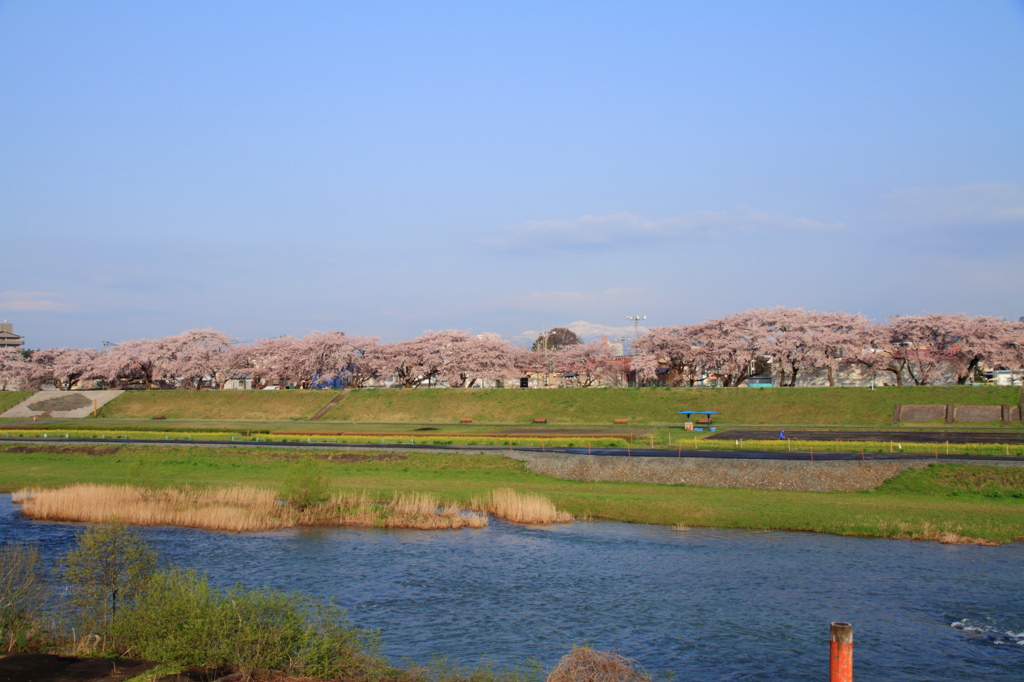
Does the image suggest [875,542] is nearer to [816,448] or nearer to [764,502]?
[764,502]

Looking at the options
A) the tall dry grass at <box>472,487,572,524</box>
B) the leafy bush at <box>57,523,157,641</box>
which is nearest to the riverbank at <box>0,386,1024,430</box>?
the tall dry grass at <box>472,487,572,524</box>

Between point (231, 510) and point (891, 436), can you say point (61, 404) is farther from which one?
point (891, 436)

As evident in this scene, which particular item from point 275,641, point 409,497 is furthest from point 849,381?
point 275,641

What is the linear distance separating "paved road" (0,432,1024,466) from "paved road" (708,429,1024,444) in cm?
983

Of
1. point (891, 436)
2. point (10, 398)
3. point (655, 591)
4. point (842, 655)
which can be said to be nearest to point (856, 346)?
point (891, 436)

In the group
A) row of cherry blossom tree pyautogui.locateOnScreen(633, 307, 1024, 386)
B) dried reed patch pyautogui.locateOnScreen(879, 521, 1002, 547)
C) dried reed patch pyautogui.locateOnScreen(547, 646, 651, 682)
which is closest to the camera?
dried reed patch pyautogui.locateOnScreen(547, 646, 651, 682)

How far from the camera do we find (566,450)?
55.3 m

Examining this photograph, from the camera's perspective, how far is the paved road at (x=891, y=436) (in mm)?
55213

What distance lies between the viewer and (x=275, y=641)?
49.9 ft

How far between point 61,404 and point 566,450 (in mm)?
82635

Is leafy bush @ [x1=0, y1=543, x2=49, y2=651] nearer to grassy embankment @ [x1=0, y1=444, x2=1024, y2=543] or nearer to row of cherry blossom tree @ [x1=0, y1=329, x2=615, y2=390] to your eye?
grassy embankment @ [x1=0, y1=444, x2=1024, y2=543]

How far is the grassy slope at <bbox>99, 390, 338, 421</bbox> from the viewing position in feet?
333

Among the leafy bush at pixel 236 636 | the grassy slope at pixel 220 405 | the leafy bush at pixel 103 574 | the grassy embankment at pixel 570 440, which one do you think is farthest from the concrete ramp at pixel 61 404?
the leafy bush at pixel 236 636

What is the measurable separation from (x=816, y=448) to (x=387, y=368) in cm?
8369
